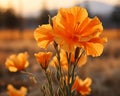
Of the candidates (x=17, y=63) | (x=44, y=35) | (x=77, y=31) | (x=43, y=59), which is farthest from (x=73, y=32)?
(x=17, y=63)

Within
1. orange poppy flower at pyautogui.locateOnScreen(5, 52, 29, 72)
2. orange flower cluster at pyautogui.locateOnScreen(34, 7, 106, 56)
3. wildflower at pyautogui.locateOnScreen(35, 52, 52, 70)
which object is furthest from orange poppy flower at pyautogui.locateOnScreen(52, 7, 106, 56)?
orange poppy flower at pyautogui.locateOnScreen(5, 52, 29, 72)

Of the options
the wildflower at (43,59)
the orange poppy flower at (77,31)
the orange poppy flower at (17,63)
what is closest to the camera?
the orange poppy flower at (77,31)

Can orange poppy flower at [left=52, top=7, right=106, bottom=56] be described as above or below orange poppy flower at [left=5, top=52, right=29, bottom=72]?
above

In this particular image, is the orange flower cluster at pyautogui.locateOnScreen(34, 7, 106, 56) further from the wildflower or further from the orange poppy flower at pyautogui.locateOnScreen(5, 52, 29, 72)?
the orange poppy flower at pyautogui.locateOnScreen(5, 52, 29, 72)

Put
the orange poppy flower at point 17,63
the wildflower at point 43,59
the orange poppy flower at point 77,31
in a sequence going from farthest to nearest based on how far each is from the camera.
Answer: the orange poppy flower at point 17,63
the wildflower at point 43,59
the orange poppy flower at point 77,31

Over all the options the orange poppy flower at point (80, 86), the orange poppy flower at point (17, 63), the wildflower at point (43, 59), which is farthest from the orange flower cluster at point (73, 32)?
the orange poppy flower at point (80, 86)

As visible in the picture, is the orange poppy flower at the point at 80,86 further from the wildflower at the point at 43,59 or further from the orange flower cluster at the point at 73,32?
the orange flower cluster at the point at 73,32

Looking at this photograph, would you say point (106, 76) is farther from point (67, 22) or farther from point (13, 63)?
point (67, 22)

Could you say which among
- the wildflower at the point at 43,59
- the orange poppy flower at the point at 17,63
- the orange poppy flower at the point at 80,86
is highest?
the wildflower at the point at 43,59
